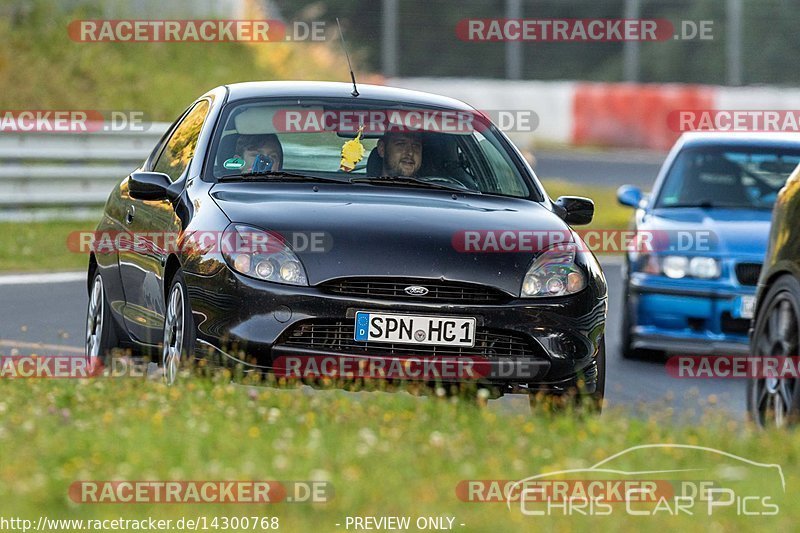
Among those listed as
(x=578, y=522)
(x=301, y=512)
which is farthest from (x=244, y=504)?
(x=578, y=522)

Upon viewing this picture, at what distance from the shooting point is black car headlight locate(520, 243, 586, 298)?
308 inches

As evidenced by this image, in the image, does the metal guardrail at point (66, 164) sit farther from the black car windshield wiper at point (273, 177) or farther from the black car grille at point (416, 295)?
the black car grille at point (416, 295)

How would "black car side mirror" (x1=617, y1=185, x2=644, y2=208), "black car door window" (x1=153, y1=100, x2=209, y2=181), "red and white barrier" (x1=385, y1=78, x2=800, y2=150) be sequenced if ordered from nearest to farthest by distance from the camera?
1. "black car door window" (x1=153, y1=100, x2=209, y2=181)
2. "black car side mirror" (x1=617, y1=185, x2=644, y2=208)
3. "red and white barrier" (x1=385, y1=78, x2=800, y2=150)

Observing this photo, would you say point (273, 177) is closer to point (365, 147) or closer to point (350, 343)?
point (365, 147)

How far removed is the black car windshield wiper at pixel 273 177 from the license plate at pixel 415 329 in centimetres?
127

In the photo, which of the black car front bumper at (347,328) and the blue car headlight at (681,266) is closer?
the black car front bumper at (347,328)

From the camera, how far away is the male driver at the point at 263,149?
8859 mm

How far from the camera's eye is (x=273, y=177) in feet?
28.6

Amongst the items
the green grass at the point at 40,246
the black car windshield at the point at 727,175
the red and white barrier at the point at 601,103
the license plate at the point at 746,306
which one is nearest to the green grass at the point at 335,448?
the license plate at the point at 746,306

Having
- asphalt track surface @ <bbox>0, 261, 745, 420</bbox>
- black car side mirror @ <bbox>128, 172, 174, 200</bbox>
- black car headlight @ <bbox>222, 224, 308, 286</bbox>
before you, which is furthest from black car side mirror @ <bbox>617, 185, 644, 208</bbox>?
black car headlight @ <bbox>222, 224, 308, 286</bbox>

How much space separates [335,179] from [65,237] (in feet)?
32.9

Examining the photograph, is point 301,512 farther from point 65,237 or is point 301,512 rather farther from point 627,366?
point 65,237

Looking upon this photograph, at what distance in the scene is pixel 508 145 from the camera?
9266 mm

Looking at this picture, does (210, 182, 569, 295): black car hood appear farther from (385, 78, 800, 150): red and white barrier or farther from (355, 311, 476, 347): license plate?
(385, 78, 800, 150): red and white barrier
